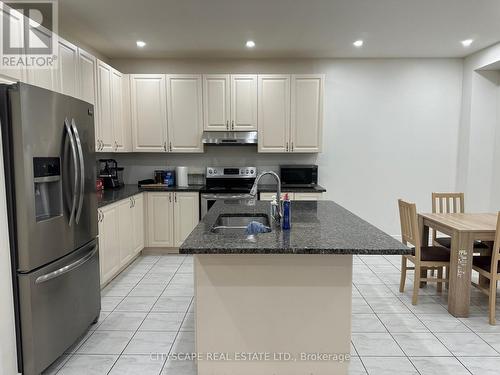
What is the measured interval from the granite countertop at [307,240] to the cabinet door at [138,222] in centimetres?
201

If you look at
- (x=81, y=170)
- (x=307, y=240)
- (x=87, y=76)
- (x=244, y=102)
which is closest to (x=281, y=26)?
(x=244, y=102)

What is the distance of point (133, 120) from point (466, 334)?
4.33 metres

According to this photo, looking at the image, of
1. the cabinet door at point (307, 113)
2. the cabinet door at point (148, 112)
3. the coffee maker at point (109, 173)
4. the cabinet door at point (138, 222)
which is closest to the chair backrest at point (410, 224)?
the cabinet door at point (307, 113)

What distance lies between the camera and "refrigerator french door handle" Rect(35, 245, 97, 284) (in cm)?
196

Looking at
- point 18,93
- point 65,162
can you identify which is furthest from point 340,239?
point 18,93

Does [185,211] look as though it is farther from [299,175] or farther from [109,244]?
[299,175]

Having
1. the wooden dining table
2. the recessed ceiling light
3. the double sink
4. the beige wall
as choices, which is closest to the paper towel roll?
the beige wall

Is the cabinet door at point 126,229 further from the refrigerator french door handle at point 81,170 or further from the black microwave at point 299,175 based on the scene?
the black microwave at point 299,175

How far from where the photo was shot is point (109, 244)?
335 cm

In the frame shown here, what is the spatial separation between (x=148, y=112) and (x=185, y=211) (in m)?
1.45

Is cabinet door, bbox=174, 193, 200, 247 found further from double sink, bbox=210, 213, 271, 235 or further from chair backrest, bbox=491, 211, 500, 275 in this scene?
chair backrest, bbox=491, 211, 500, 275

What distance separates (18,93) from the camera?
180 cm

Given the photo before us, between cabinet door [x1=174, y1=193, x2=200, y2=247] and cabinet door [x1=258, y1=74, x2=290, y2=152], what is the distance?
1147 millimetres

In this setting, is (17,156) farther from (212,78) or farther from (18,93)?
(212,78)
